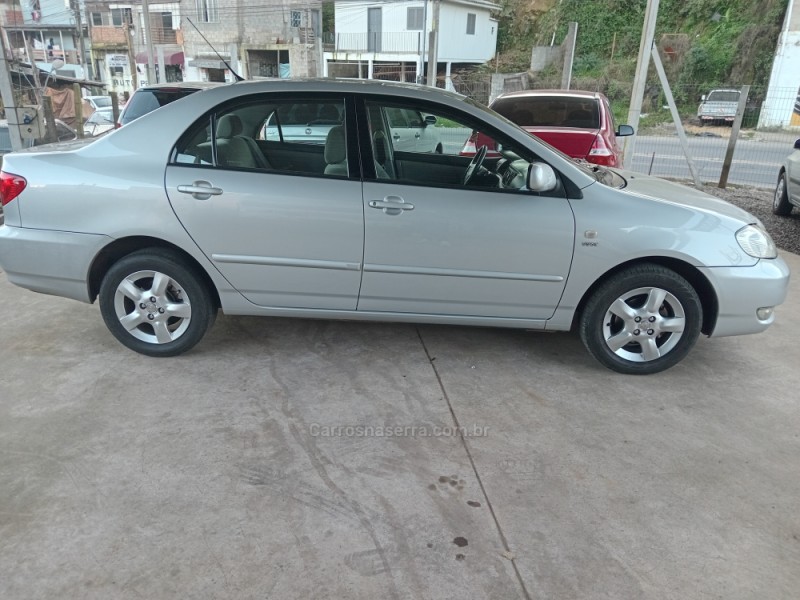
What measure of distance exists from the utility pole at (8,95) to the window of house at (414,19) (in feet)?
93.5

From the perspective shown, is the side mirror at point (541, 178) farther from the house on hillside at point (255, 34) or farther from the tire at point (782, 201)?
the house on hillside at point (255, 34)

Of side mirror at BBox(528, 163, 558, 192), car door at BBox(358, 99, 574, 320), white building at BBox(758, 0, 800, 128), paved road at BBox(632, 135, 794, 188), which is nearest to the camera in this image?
side mirror at BBox(528, 163, 558, 192)

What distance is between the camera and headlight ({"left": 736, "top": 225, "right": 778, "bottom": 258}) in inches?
138

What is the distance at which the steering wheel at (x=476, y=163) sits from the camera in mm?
3664

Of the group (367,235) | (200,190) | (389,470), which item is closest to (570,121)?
(367,235)

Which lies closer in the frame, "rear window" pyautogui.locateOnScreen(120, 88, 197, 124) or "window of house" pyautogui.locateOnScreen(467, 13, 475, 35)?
"rear window" pyautogui.locateOnScreen(120, 88, 197, 124)

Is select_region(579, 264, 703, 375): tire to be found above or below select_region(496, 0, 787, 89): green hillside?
below

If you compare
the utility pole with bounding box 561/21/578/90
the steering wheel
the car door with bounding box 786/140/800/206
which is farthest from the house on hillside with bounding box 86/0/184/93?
the steering wheel

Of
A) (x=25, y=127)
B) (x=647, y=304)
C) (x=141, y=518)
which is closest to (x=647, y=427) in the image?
(x=647, y=304)

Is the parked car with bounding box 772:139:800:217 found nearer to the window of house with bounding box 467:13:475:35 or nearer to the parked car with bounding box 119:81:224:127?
the parked car with bounding box 119:81:224:127

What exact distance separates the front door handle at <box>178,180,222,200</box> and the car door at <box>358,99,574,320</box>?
86cm

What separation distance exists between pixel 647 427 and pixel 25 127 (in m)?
7.59

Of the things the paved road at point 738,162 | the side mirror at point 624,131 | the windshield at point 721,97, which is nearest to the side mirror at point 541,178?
the side mirror at point 624,131

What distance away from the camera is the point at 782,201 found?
8109 millimetres
